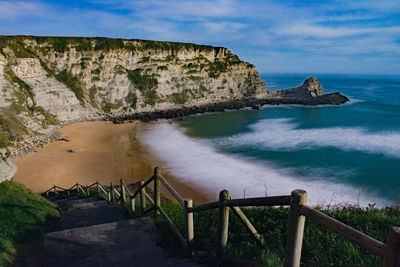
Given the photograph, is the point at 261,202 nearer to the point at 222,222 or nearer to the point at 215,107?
the point at 222,222

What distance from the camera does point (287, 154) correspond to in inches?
1228

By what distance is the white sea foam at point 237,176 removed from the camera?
66.8 ft

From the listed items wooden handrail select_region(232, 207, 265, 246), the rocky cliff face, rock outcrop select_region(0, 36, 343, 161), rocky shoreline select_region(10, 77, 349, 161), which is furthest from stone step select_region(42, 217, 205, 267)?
the rocky cliff face

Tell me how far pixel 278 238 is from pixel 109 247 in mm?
3117

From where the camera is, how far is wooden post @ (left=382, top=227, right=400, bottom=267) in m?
2.21

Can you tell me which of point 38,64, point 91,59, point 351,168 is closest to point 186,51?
point 91,59

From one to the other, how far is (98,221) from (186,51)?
2467 inches

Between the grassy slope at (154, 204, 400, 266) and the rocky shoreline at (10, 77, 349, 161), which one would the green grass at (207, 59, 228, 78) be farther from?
the grassy slope at (154, 204, 400, 266)

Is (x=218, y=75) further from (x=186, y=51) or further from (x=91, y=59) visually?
(x=91, y=59)

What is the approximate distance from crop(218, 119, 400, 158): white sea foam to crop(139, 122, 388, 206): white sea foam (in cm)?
662

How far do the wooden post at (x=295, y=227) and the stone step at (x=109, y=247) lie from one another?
1.88 metres

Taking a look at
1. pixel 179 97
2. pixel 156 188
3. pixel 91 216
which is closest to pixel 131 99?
pixel 179 97

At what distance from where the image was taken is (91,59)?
5306 centimetres

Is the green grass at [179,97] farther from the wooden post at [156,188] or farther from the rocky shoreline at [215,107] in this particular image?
the wooden post at [156,188]
